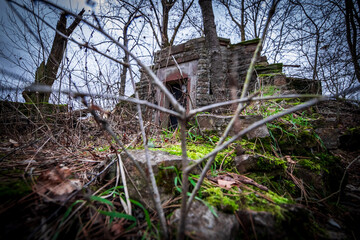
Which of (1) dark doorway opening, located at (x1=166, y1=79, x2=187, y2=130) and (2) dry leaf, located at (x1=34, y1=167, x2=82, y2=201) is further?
(1) dark doorway opening, located at (x1=166, y1=79, x2=187, y2=130)

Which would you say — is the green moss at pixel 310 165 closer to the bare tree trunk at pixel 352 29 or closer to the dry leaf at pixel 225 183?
the dry leaf at pixel 225 183

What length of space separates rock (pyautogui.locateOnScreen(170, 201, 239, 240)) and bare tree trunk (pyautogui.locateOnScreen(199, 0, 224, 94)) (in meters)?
3.50

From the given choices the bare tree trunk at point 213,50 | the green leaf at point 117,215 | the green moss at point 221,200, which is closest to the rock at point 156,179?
the green leaf at point 117,215

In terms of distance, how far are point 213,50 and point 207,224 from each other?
447cm

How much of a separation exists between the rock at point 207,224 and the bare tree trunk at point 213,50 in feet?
11.5

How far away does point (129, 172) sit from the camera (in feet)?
3.17

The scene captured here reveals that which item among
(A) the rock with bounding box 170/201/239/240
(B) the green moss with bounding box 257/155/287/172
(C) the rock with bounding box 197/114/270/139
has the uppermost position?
(C) the rock with bounding box 197/114/270/139

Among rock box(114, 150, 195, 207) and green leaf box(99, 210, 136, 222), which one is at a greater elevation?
rock box(114, 150, 195, 207)

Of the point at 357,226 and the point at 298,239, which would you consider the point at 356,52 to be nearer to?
the point at 357,226

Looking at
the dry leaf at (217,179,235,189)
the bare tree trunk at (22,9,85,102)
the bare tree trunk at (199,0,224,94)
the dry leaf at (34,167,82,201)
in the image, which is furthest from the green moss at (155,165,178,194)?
the bare tree trunk at (199,0,224,94)

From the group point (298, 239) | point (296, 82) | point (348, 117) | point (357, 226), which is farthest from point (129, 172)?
point (296, 82)

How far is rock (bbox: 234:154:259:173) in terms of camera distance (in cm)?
129

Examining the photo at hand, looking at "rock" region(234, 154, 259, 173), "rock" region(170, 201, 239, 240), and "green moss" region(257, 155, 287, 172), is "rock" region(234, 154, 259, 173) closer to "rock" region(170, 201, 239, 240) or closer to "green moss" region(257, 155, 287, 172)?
"green moss" region(257, 155, 287, 172)

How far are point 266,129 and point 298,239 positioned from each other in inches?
49.1
